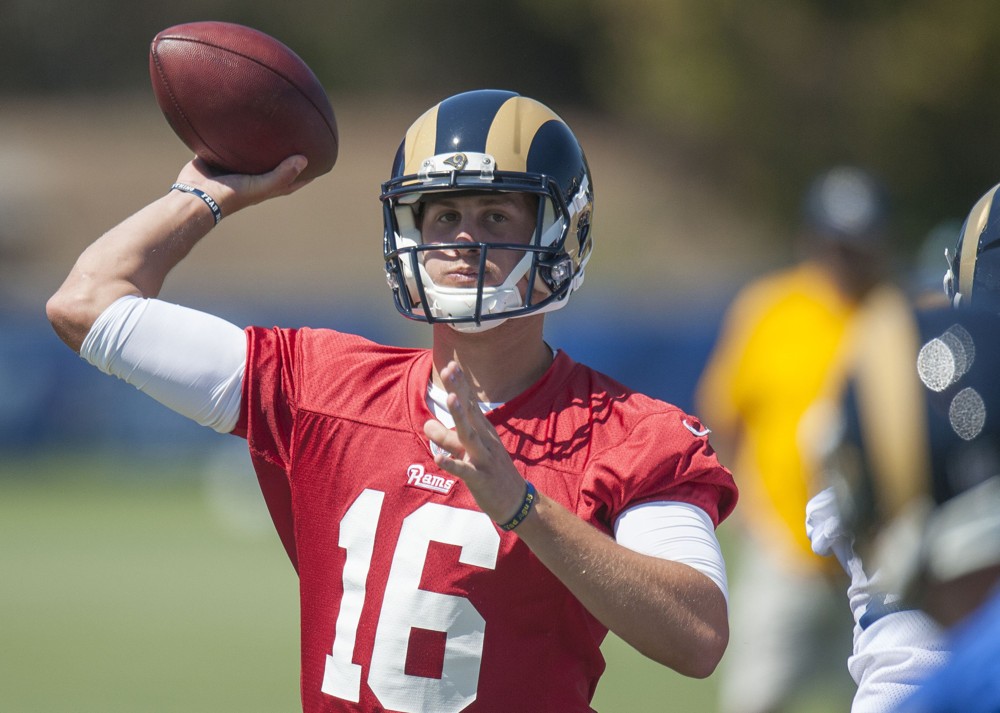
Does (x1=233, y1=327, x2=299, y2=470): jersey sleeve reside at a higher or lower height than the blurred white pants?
lower

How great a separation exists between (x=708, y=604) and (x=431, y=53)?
33.6 meters

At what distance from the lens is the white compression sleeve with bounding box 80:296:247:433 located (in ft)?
8.11

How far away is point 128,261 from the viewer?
2572 millimetres

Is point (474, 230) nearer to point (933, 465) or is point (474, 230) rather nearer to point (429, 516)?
point (429, 516)

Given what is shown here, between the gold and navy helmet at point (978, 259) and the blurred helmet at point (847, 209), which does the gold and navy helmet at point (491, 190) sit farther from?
the blurred helmet at point (847, 209)

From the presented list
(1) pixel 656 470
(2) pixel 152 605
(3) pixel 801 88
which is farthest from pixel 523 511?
(3) pixel 801 88

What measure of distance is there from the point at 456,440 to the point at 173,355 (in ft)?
A: 2.13

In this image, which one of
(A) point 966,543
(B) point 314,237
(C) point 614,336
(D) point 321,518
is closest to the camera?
(A) point 966,543

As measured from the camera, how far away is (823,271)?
5430mm

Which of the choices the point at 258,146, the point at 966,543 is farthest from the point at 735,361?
the point at 966,543

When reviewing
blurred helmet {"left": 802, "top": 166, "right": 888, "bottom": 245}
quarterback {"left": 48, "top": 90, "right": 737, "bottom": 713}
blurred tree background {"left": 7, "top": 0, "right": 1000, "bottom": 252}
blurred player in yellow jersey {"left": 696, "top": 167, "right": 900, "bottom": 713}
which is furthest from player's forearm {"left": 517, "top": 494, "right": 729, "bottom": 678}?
blurred tree background {"left": 7, "top": 0, "right": 1000, "bottom": 252}

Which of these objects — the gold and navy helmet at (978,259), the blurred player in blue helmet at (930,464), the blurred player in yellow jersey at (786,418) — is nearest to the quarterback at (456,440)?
the gold and navy helmet at (978,259)

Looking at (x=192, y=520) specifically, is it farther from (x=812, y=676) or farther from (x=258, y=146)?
(x=258, y=146)

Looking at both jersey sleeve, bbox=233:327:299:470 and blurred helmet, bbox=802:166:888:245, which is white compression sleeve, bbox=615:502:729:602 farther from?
blurred helmet, bbox=802:166:888:245
